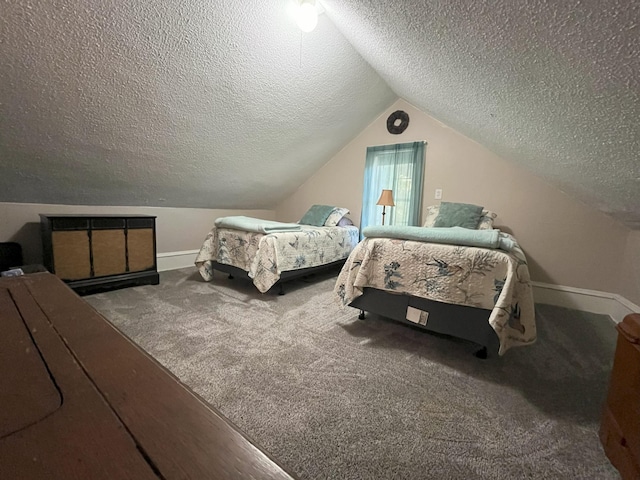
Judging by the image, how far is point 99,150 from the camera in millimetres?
2193

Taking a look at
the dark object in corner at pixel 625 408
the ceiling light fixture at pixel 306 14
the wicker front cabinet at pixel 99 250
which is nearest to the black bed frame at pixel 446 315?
the dark object in corner at pixel 625 408

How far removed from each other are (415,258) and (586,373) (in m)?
1.14

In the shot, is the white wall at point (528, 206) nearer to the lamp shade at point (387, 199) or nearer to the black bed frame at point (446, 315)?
the lamp shade at point (387, 199)

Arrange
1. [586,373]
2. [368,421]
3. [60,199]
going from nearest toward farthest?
1. [368,421]
2. [586,373]
3. [60,199]

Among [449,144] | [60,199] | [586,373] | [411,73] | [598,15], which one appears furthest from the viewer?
[449,144]

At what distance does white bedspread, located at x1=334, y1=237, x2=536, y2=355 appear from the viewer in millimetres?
1469

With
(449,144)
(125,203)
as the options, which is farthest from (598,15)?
(125,203)

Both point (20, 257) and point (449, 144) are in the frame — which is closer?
point (20, 257)

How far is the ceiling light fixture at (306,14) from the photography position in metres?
1.70

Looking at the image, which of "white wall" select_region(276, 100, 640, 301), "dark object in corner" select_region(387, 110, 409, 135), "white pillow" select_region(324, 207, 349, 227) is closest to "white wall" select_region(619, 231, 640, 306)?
"white wall" select_region(276, 100, 640, 301)

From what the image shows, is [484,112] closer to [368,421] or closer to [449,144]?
[449,144]

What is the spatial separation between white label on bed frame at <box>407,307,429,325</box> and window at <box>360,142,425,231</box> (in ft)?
5.98

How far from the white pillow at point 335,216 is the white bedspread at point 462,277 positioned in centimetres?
168

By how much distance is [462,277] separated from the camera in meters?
1.59
